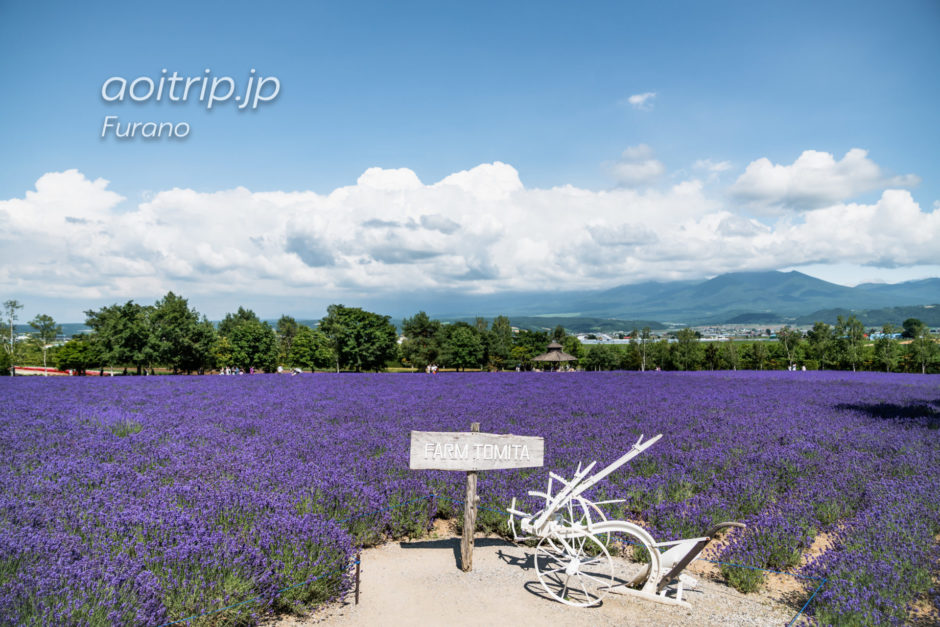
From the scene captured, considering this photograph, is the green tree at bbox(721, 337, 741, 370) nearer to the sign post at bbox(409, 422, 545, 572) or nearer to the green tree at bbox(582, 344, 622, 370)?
the green tree at bbox(582, 344, 622, 370)

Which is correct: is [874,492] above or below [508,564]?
above

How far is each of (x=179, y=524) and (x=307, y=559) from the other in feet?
3.26

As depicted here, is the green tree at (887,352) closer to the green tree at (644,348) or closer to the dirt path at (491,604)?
the green tree at (644,348)

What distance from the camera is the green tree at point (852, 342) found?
36.5 meters

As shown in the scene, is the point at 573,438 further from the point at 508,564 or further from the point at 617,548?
the point at 508,564

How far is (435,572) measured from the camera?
13.4 feet

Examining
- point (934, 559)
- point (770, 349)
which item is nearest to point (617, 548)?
point (934, 559)

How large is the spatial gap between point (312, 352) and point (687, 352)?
123 feet

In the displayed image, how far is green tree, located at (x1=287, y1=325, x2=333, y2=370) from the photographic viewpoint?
144 feet

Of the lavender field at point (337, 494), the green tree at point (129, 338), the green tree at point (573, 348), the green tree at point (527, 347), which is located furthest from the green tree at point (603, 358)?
the lavender field at point (337, 494)

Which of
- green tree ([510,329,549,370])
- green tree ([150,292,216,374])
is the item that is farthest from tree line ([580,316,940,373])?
green tree ([150,292,216,374])

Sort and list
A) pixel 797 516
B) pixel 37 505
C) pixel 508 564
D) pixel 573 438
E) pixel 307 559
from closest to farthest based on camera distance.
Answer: pixel 307 559 < pixel 37 505 < pixel 508 564 < pixel 797 516 < pixel 573 438

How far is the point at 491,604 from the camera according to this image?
3.58m

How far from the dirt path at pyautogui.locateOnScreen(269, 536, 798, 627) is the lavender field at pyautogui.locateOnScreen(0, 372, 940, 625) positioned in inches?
9.2
